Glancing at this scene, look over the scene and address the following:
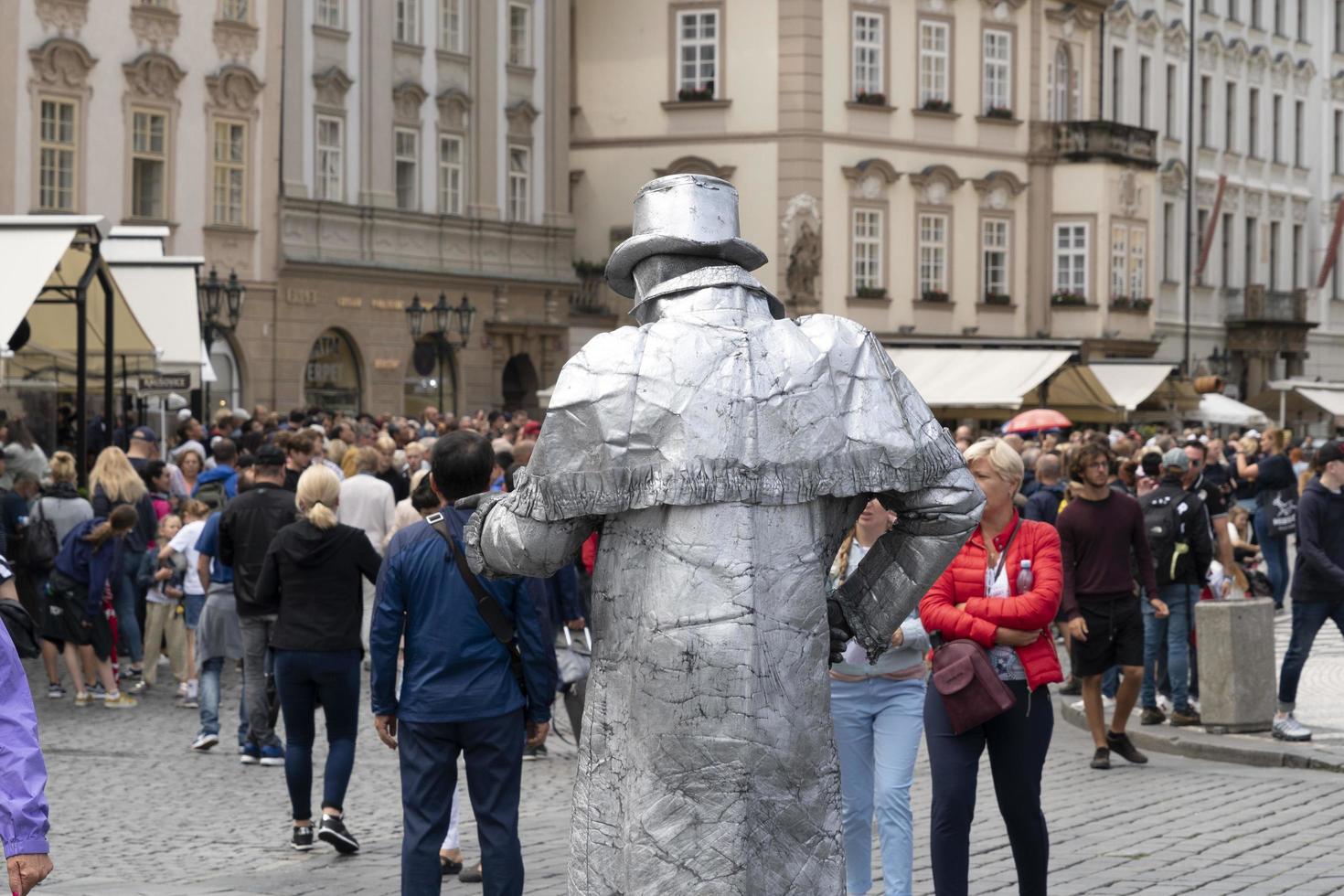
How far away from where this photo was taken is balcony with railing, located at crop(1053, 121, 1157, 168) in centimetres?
4941

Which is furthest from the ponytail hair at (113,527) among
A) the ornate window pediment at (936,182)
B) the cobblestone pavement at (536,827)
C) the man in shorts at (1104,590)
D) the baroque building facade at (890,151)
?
the ornate window pediment at (936,182)

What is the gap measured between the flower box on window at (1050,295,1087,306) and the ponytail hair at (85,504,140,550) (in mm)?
37007

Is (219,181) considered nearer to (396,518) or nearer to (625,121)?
(625,121)

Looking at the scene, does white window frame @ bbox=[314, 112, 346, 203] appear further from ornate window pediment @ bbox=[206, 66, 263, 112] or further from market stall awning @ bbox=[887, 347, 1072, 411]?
market stall awning @ bbox=[887, 347, 1072, 411]

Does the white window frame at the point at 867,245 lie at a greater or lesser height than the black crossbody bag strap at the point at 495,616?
greater

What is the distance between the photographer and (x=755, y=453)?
14.2 feet

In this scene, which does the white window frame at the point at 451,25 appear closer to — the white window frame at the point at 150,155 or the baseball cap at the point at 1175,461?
the white window frame at the point at 150,155

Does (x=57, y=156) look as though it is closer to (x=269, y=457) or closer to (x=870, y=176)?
(x=870, y=176)

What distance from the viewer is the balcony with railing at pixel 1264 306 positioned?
190ft

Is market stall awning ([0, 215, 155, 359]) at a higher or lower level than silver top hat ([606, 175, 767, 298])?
higher

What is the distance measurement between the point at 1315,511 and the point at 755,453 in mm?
8544

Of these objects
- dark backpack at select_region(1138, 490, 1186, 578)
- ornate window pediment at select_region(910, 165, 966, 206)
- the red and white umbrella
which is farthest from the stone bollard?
ornate window pediment at select_region(910, 165, 966, 206)

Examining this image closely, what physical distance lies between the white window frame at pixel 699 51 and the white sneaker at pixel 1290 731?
3451 cm

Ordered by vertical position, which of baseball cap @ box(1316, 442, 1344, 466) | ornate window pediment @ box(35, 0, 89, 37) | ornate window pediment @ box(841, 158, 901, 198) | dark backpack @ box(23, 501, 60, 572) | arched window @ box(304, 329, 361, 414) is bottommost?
dark backpack @ box(23, 501, 60, 572)
